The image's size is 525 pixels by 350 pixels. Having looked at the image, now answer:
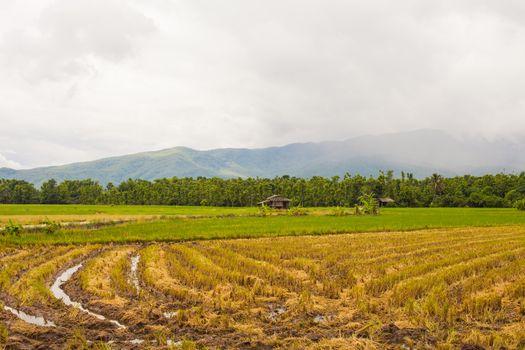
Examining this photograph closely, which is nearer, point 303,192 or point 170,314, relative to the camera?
point 170,314

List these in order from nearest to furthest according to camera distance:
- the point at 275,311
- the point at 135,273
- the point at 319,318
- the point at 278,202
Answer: the point at 319,318 < the point at 275,311 < the point at 135,273 < the point at 278,202

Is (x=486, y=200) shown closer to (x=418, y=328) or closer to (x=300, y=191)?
(x=300, y=191)

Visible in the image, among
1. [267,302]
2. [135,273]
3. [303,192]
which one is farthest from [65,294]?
[303,192]

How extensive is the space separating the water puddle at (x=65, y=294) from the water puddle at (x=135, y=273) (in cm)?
167

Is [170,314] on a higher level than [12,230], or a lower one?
lower

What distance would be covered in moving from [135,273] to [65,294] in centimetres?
302

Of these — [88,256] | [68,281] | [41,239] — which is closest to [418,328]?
[68,281]

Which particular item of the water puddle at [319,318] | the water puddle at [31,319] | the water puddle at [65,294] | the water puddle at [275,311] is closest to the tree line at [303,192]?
the water puddle at [65,294]

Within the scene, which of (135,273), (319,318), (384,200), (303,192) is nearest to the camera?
(319,318)

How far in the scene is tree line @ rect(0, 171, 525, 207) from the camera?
87.6 meters

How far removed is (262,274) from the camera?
1288 cm

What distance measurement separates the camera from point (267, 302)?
32.7 ft

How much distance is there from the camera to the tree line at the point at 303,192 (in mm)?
87625

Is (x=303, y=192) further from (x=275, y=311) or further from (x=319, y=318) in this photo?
(x=319, y=318)
